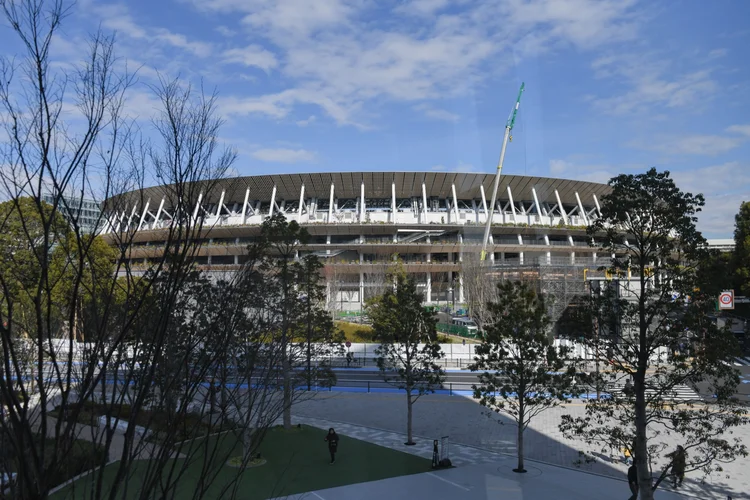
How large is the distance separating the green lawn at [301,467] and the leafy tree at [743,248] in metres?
25.0

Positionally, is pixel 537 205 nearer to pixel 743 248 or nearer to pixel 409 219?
pixel 409 219

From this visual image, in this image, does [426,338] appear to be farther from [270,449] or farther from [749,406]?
[749,406]

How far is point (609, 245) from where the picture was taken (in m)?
9.79

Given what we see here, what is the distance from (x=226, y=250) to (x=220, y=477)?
103 ft

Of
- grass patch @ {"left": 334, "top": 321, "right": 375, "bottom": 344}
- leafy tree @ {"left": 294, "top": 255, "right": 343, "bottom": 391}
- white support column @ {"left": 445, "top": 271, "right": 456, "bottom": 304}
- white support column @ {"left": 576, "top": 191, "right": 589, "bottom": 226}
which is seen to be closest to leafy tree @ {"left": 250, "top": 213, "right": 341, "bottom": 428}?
leafy tree @ {"left": 294, "top": 255, "right": 343, "bottom": 391}

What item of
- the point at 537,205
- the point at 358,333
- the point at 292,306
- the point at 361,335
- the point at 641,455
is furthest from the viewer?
the point at 537,205

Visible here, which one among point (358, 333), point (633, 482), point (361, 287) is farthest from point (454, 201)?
point (633, 482)

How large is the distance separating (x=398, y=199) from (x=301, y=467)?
40617mm

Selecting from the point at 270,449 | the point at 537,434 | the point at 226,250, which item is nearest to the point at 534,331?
the point at 537,434

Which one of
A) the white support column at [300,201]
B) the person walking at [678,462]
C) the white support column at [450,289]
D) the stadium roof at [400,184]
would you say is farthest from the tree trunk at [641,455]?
the stadium roof at [400,184]

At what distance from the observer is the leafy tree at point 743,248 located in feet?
96.3

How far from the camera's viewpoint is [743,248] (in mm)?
30281

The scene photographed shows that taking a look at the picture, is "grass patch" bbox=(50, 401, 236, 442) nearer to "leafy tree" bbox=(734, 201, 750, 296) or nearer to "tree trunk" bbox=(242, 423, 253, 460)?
"tree trunk" bbox=(242, 423, 253, 460)

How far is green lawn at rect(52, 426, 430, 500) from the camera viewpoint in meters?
10.5
